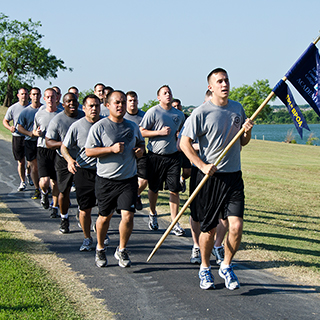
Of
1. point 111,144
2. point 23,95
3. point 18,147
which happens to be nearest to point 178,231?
point 111,144

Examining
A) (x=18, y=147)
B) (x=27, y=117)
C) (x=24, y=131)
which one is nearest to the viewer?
(x=24, y=131)

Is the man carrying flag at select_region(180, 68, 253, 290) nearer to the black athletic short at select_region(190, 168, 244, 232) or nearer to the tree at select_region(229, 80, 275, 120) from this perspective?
the black athletic short at select_region(190, 168, 244, 232)

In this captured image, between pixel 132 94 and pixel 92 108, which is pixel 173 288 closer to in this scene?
pixel 92 108

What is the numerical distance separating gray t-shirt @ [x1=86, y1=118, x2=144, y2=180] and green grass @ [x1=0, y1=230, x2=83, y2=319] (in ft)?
4.91

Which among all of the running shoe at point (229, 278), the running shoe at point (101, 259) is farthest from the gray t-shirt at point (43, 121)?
the running shoe at point (229, 278)

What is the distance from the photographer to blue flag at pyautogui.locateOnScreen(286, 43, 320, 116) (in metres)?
5.11

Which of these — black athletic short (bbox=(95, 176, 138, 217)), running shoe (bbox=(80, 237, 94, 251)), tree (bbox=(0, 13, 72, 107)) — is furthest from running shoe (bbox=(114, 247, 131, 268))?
tree (bbox=(0, 13, 72, 107))

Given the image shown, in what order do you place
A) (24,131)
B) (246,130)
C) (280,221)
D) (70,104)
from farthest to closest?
1. (24,131)
2. (280,221)
3. (70,104)
4. (246,130)

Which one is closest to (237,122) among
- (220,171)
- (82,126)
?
(220,171)

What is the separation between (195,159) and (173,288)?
4.86 feet

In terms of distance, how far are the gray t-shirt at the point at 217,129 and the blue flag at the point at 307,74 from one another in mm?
771

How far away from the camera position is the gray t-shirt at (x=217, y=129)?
5047 mm

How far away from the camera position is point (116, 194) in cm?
570

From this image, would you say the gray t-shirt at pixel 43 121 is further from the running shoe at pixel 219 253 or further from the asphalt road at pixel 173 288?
the running shoe at pixel 219 253
